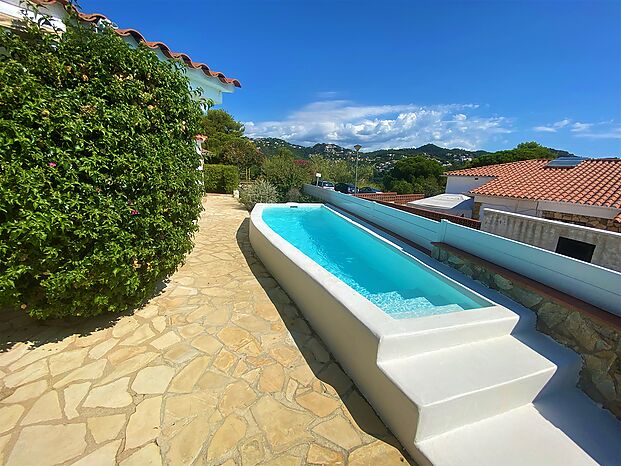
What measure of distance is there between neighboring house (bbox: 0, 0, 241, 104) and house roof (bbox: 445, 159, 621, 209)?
1601cm

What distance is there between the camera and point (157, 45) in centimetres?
577

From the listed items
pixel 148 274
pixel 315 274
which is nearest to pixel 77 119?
pixel 148 274

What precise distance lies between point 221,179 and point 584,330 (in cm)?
1996

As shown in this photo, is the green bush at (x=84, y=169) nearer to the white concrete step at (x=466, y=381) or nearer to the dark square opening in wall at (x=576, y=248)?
the white concrete step at (x=466, y=381)

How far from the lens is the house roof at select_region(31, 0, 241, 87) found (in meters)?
4.29

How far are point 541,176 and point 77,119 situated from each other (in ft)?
72.0

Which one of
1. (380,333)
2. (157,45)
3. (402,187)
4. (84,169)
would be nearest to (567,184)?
(380,333)

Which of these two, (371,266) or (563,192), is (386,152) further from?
(371,266)

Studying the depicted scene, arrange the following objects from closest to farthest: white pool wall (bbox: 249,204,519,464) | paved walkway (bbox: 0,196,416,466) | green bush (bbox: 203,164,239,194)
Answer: paved walkway (bbox: 0,196,416,466) < white pool wall (bbox: 249,204,519,464) < green bush (bbox: 203,164,239,194)

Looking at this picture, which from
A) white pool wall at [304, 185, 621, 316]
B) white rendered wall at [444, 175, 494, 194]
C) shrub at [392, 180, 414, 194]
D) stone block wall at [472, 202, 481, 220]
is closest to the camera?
white pool wall at [304, 185, 621, 316]

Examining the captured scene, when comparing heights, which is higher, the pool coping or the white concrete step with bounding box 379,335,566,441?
the pool coping

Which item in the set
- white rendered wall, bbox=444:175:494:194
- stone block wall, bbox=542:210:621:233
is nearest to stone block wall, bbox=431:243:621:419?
stone block wall, bbox=542:210:621:233

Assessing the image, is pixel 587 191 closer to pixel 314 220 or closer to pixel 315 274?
pixel 314 220

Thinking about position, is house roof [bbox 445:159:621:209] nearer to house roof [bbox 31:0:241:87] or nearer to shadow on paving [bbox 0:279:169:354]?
house roof [bbox 31:0:241:87]
